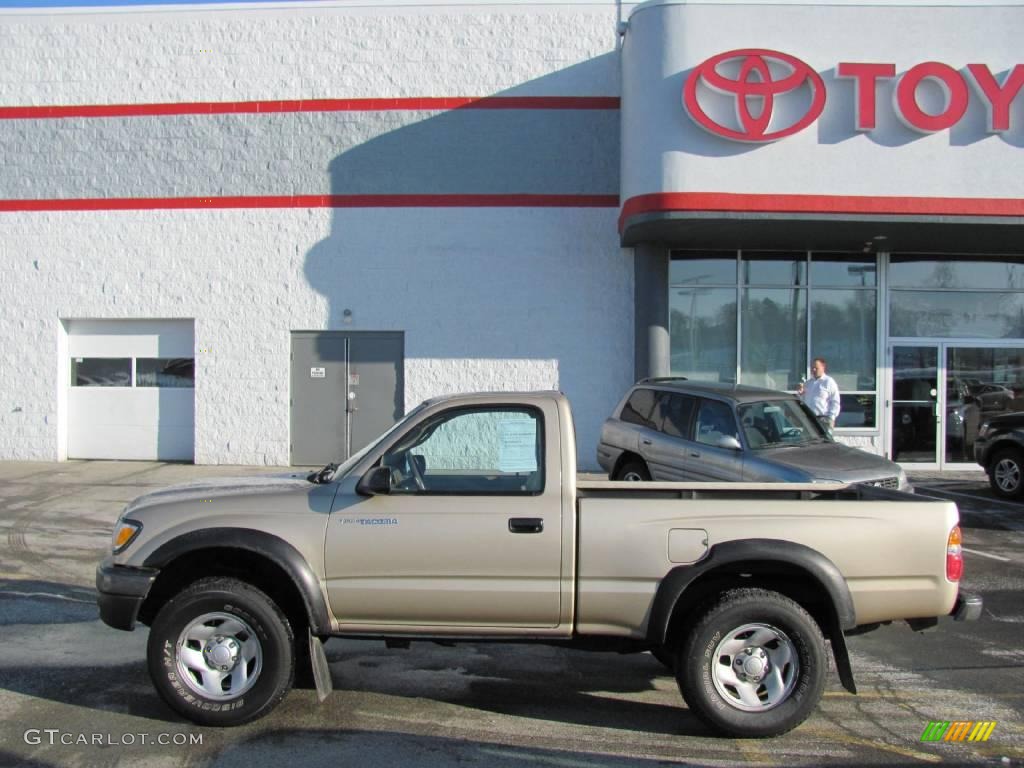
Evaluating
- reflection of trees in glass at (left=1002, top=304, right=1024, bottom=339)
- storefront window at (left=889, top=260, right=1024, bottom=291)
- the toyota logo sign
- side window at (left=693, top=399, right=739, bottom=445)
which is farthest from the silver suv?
reflection of trees in glass at (left=1002, top=304, right=1024, bottom=339)

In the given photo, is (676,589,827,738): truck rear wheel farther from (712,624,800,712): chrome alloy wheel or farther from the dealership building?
the dealership building

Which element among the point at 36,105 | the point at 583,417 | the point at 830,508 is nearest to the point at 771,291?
the point at 583,417

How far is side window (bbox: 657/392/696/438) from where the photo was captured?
374 inches

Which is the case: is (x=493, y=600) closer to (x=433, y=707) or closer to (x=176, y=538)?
(x=433, y=707)

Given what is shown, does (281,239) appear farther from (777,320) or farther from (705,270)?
(777,320)

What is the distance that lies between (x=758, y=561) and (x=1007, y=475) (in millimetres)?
9511

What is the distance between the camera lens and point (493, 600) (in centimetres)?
451

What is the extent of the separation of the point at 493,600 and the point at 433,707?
34.3 inches

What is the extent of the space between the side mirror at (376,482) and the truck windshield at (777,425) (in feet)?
16.8

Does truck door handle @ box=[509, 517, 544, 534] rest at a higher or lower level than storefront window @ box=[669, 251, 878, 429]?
lower

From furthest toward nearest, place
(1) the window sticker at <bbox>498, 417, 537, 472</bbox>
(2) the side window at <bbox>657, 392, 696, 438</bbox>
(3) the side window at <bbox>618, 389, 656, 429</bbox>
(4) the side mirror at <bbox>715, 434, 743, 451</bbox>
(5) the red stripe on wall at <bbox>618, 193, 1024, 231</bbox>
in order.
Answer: (5) the red stripe on wall at <bbox>618, 193, 1024, 231</bbox> < (3) the side window at <bbox>618, 389, 656, 429</bbox> < (2) the side window at <bbox>657, 392, 696, 438</bbox> < (4) the side mirror at <bbox>715, 434, 743, 451</bbox> < (1) the window sticker at <bbox>498, 417, 537, 472</bbox>

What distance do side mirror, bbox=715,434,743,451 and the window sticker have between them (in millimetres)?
4409

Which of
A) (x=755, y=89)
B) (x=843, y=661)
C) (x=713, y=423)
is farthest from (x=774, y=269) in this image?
(x=843, y=661)

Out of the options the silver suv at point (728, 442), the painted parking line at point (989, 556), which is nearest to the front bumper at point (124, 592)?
the silver suv at point (728, 442)
